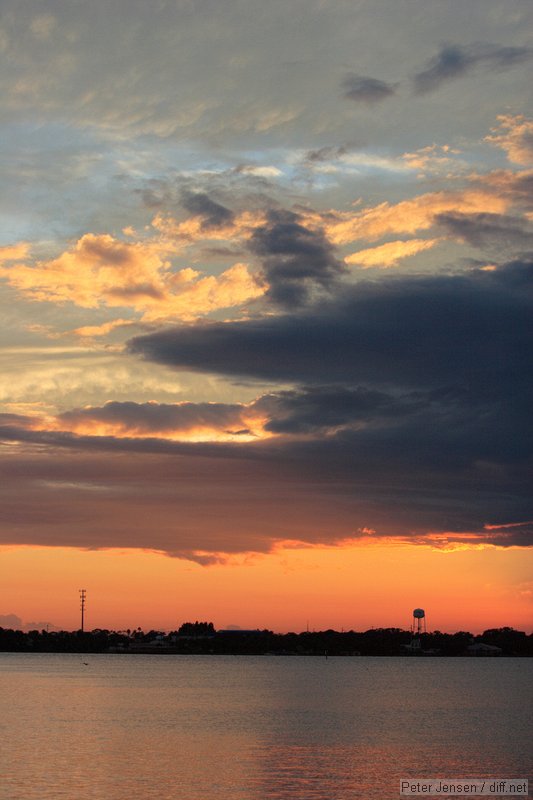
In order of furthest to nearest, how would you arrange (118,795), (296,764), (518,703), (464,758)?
1. (518,703)
2. (464,758)
3. (296,764)
4. (118,795)

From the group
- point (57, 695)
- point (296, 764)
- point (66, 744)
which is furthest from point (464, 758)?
point (57, 695)

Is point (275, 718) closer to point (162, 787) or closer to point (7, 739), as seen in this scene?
point (7, 739)

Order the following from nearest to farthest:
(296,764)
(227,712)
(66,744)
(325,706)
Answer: (296,764) → (66,744) → (227,712) → (325,706)

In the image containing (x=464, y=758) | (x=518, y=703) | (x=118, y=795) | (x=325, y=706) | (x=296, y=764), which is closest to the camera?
(x=118, y=795)

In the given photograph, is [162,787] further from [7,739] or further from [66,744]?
[7,739]

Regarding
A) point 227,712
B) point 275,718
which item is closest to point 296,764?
point 275,718

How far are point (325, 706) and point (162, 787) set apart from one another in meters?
94.3

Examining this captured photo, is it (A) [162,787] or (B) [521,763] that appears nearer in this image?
(A) [162,787]

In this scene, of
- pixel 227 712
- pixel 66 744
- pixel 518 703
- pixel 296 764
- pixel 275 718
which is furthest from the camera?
pixel 518 703

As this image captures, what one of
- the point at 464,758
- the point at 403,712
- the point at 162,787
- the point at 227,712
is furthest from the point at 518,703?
the point at 162,787

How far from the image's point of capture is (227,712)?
490 ft

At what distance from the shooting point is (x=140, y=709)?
155 metres

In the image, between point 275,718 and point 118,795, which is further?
point 275,718

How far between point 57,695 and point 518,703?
82001 mm
